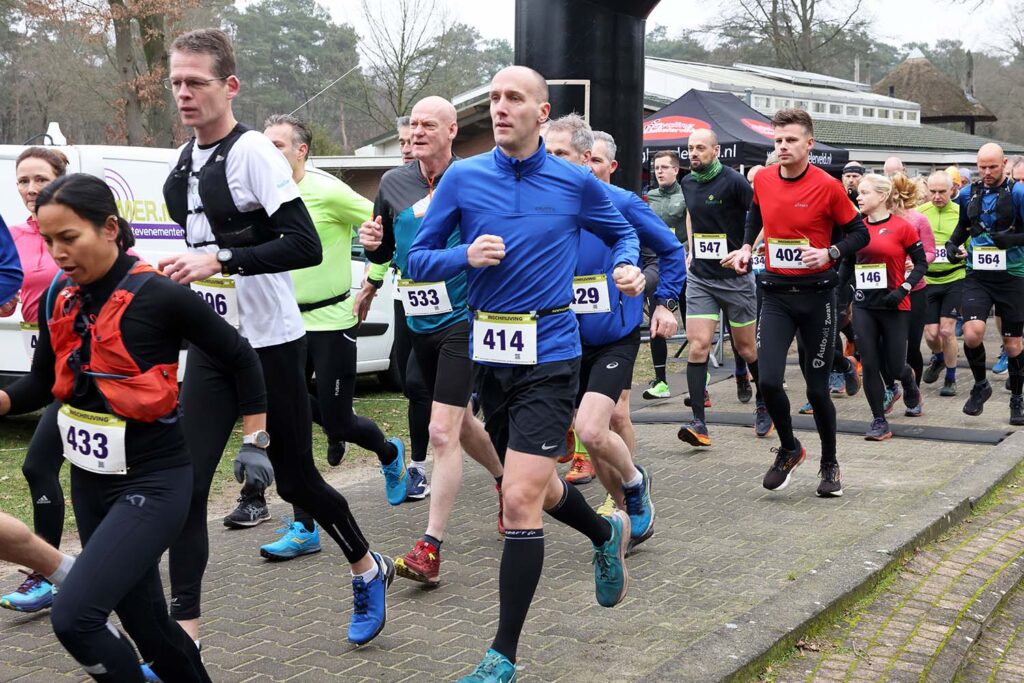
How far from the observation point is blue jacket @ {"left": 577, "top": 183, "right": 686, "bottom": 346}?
219 inches

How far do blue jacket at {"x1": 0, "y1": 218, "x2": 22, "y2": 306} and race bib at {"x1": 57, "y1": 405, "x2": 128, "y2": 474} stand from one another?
6.16 ft

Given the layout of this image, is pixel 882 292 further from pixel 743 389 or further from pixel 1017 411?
pixel 743 389

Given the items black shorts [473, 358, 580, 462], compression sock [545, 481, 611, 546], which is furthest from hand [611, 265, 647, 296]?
compression sock [545, 481, 611, 546]

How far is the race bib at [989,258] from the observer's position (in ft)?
33.5

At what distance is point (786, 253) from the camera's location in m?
7.19

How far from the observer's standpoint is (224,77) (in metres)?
4.25

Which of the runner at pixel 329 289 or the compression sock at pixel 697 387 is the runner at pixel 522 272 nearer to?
the runner at pixel 329 289

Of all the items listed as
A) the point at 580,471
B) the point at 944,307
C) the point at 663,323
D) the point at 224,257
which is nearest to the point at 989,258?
the point at 944,307

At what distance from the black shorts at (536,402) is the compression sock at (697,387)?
446cm

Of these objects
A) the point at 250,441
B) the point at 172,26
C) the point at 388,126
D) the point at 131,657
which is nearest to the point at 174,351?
the point at 250,441

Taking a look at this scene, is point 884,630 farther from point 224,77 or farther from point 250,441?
point 224,77

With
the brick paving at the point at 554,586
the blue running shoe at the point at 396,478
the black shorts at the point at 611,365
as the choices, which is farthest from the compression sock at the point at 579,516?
the blue running shoe at the point at 396,478

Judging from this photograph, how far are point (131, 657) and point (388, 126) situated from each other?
38.8m

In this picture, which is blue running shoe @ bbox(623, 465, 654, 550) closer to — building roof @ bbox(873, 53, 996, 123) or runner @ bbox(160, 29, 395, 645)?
runner @ bbox(160, 29, 395, 645)
